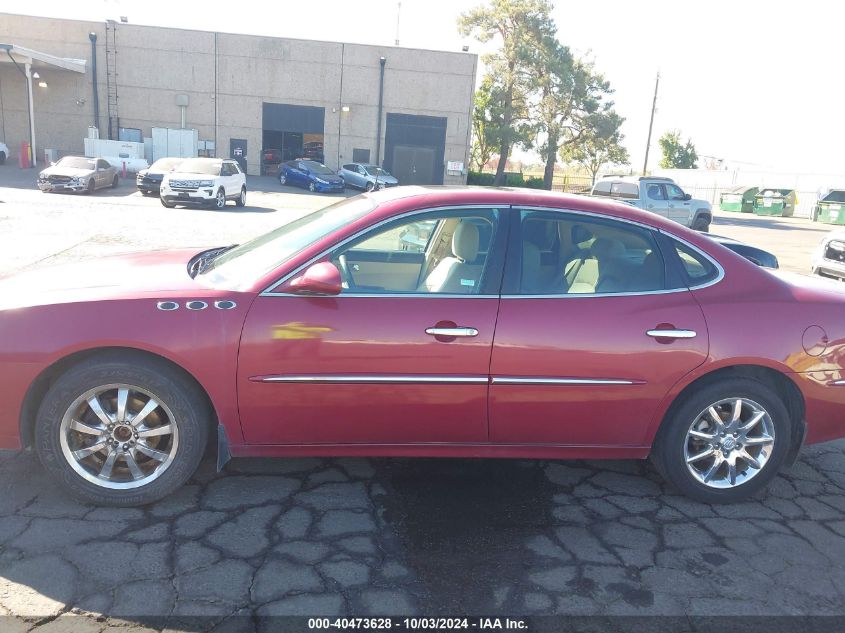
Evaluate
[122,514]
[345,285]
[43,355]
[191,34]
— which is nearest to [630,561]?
[345,285]

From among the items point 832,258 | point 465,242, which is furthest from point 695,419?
point 832,258

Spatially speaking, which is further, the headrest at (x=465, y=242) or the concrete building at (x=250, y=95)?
the concrete building at (x=250, y=95)

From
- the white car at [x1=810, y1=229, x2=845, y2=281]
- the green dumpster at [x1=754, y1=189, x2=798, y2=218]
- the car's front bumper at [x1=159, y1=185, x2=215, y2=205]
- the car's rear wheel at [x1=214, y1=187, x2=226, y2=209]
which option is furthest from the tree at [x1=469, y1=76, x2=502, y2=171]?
the white car at [x1=810, y1=229, x2=845, y2=281]

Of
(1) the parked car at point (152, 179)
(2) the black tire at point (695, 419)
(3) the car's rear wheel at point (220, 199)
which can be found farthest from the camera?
(1) the parked car at point (152, 179)

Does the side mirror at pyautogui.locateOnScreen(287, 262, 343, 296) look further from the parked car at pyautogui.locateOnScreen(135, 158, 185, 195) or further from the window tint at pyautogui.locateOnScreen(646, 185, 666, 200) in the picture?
the parked car at pyautogui.locateOnScreen(135, 158, 185, 195)

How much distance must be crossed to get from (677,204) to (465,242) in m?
17.0

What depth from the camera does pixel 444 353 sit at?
3.40m

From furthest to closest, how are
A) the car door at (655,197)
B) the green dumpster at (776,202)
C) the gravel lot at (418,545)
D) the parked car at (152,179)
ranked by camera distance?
1. the green dumpster at (776,202)
2. the parked car at (152,179)
3. the car door at (655,197)
4. the gravel lot at (418,545)

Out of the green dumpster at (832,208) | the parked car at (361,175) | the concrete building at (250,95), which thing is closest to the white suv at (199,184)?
the parked car at (361,175)

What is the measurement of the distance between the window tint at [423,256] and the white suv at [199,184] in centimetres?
1737

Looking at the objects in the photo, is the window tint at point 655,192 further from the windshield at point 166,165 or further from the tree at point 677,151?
the tree at point 677,151

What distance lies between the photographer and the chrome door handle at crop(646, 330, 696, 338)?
3.54 meters

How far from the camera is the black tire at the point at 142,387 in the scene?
10.7ft

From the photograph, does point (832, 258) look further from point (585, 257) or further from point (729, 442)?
point (585, 257)
